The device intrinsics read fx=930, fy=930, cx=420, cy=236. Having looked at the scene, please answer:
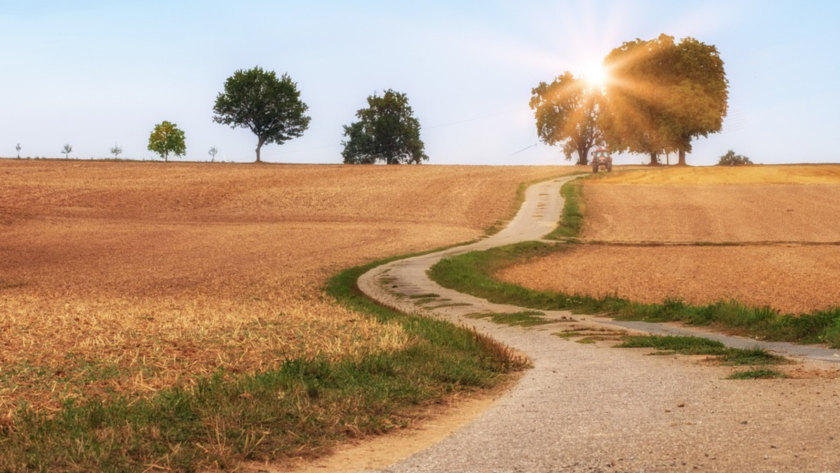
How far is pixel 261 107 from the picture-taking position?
397 ft

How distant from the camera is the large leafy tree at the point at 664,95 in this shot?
105 metres

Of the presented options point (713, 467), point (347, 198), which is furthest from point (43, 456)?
point (347, 198)

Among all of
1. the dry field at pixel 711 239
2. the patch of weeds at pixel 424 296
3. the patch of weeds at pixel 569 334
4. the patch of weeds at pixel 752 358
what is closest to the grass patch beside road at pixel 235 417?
the patch of weeds at pixel 752 358

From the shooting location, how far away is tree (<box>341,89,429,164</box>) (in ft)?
455

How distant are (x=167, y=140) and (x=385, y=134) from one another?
36.7 m

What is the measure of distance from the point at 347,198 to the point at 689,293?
144ft

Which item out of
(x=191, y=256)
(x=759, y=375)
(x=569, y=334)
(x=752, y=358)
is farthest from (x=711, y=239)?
(x=759, y=375)

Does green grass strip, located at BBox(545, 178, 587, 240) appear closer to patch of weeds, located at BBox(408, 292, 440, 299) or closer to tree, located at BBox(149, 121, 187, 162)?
patch of weeds, located at BBox(408, 292, 440, 299)

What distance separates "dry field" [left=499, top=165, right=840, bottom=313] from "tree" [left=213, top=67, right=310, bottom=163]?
5038 centimetres

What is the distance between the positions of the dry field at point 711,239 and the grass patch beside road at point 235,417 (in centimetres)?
1371

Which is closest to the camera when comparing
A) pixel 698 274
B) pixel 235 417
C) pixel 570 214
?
pixel 235 417

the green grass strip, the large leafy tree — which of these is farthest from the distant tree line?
the green grass strip

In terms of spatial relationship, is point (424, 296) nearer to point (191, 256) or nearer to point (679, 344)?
point (679, 344)

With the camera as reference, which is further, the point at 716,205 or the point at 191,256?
the point at 716,205
